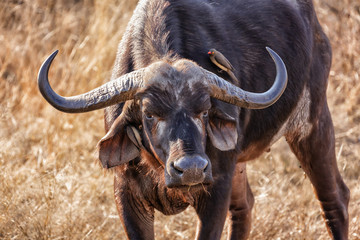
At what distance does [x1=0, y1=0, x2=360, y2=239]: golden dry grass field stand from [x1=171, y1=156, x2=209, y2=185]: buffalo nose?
79cm

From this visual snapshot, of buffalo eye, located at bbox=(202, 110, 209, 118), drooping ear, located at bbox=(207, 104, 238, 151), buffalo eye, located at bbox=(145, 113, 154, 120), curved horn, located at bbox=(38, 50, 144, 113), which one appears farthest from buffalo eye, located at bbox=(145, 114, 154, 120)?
drooping ear, located at bbox=(207, 104, 238, 151)

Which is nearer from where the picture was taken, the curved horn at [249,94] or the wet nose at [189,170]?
the wet nose at [189,170]

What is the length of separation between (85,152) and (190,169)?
3.72m

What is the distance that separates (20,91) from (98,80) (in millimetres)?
1031

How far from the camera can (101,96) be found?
160 inches

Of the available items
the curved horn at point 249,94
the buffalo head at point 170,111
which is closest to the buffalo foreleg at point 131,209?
the buffalo head at point 170,111

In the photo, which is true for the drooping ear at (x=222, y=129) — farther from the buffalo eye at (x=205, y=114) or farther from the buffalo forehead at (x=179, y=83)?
the buffalo forehead at (x=179, y=83)

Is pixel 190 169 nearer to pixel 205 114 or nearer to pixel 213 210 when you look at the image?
pixel 205 114

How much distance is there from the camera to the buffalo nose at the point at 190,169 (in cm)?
373

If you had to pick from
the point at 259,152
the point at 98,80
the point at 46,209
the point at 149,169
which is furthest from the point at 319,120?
the point at 98,80

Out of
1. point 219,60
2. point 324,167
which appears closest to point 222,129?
point 219,60

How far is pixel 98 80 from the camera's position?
8.09 m

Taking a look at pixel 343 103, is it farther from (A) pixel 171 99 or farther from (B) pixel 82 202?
(A) pixel 171 99

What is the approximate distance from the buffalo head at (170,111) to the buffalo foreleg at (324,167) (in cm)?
161
